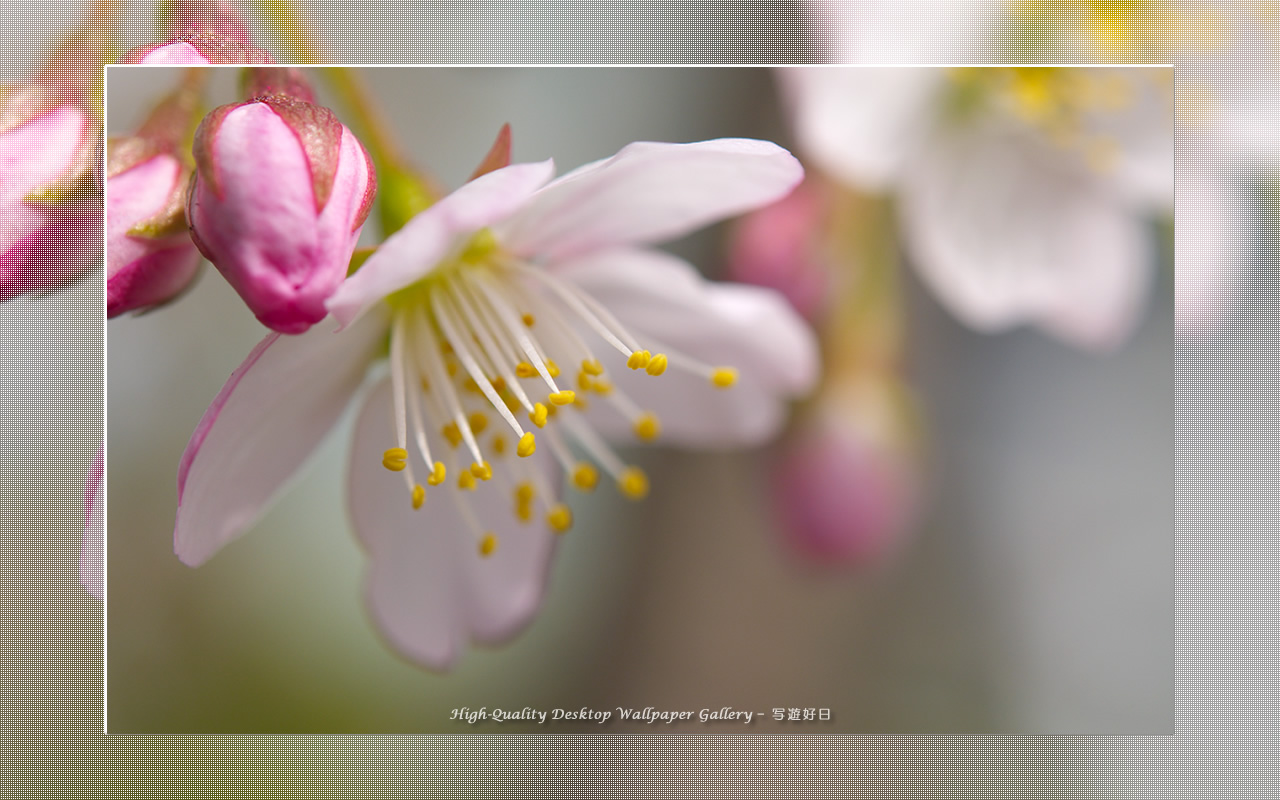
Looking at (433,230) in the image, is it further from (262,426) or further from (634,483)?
(634,483)

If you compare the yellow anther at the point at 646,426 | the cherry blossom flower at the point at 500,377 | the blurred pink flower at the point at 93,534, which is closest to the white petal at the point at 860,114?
the cherry blossom flower at the point at 500,377

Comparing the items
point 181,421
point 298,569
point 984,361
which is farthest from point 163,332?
point 984,361

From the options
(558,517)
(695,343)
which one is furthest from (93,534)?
(695,343)

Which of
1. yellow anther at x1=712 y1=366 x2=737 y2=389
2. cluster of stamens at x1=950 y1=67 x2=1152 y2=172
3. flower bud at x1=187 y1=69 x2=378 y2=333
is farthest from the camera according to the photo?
cluster of stamens at x1=950 y1=67 x2=1152 y2=172

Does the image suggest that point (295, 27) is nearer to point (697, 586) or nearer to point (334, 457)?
point (334, 457)

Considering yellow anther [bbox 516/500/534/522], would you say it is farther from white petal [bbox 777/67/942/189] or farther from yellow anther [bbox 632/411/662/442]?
white petal [bbox 777/67/942/189]

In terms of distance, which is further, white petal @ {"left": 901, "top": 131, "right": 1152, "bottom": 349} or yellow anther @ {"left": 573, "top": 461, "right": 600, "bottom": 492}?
white petal @ {"left": 901, "top": 131, "right": 1152, "bottom": 349}

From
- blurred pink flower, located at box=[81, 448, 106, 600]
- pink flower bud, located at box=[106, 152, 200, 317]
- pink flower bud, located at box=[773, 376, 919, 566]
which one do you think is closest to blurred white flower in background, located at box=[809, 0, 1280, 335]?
pink flower bud, located at box=[773, 376, 919, 566]
